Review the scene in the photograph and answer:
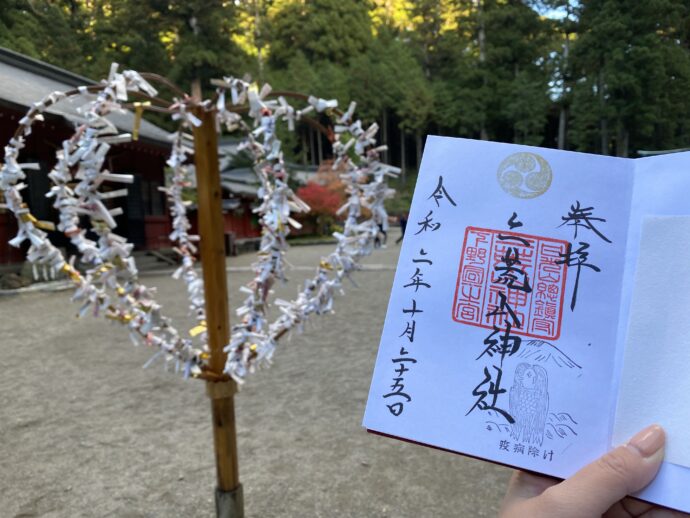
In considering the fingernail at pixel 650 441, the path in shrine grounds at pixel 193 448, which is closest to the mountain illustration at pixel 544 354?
the fingernail at pixel 650 441

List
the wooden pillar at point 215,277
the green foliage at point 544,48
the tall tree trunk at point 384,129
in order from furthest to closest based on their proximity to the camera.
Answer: the tall tree trunk at point 384,129 → the green foliage at point 544,48 → the wooden pillar at point 215,277

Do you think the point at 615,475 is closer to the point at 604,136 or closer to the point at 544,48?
the point at 604,136

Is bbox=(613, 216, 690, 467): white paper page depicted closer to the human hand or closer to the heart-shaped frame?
the human hand

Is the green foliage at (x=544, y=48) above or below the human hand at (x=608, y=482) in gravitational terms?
above

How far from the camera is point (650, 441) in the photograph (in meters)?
0.61

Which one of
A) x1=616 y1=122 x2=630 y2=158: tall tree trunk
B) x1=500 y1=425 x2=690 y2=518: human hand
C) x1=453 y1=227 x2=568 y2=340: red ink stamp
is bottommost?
x1=500 y1=425 x2=690 y2=518: human hand

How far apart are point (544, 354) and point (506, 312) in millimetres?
77

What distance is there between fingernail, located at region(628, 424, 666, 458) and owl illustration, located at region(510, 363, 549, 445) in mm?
110

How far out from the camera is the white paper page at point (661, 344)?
2.00 feet

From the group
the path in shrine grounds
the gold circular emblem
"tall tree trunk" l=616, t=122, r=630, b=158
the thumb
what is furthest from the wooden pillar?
"tall tree trunk" l=616, t=122, r=630, b=158

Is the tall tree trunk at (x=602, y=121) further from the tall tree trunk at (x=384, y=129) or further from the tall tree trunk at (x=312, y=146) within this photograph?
the tall tree trunk at (x=384, y=129)

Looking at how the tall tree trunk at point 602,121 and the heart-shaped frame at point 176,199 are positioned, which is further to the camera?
the tall tree trunk at point 602,121

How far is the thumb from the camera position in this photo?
1.99 feet

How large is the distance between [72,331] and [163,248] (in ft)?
19.7
